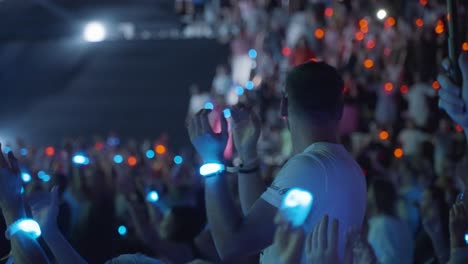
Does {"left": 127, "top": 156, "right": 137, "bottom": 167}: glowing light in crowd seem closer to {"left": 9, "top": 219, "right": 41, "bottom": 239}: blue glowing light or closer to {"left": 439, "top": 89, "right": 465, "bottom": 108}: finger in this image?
{"left": 439, "top": 89, "right": 465, "bottom": 108}: finger

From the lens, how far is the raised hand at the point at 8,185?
247 centimetres

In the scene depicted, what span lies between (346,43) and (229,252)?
1190 centimetres

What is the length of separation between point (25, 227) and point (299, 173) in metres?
0.92

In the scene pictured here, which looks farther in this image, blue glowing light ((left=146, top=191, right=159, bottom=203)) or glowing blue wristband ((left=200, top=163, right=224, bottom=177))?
blue glowing light ((left=146, top=191, right=159, bottom=203))

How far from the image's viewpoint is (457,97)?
3.00 m

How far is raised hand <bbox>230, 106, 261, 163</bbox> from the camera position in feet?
9.91

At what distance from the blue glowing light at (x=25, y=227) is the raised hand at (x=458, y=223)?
1.57 metres

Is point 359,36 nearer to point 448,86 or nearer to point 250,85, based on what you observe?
point 250,85

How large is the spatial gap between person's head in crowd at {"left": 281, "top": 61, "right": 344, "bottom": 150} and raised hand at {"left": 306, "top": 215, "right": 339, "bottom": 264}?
0.81 meters

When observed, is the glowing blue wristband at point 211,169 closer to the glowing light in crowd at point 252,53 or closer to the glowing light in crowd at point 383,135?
the glowing light in crowd at point 383,135

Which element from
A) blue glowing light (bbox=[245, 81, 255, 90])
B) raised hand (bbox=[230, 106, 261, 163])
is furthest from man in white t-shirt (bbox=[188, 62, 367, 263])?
blue glowing light (bbox=[245, 81, 255, 90])

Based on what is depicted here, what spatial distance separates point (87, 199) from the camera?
22.2 ft

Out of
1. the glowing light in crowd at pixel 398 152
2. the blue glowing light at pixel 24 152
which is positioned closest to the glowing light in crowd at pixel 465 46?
the glowing light in crowd at pixel 398 152

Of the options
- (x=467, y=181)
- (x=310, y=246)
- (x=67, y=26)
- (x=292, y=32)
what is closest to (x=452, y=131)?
(x=292, y=32)
